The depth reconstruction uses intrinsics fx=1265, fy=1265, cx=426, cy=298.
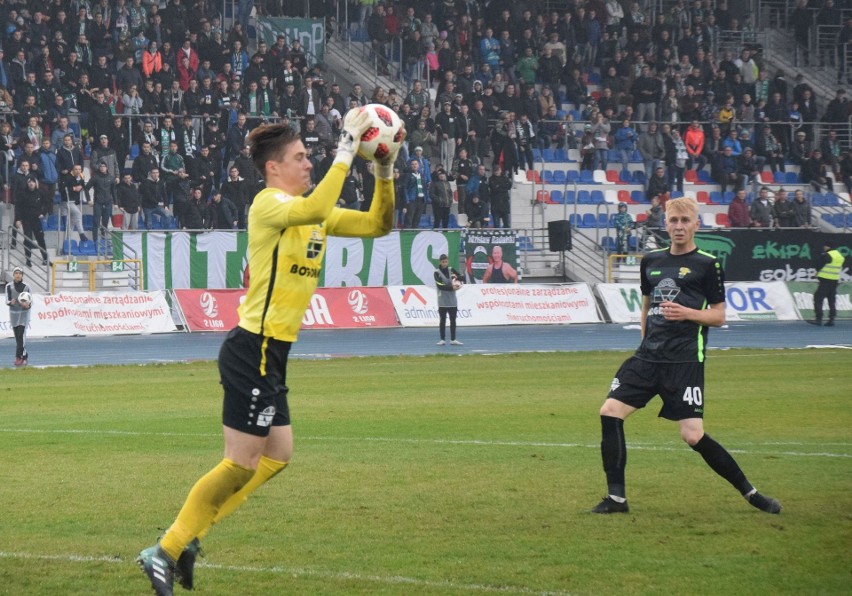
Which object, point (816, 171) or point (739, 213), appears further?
point (816, 171)

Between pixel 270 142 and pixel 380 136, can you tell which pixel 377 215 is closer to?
pixel 380 136

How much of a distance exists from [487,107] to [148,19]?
10526 mm

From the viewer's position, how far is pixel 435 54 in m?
41.6

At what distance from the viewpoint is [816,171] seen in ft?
139

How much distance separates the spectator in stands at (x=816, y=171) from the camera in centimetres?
4238

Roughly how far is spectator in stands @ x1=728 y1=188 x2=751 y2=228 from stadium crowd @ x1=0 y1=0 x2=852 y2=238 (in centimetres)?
192

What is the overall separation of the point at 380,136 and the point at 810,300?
32.3 m

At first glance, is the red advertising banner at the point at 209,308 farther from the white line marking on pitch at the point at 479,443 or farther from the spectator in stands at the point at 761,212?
the white line marking on pitch at the point at 479,443

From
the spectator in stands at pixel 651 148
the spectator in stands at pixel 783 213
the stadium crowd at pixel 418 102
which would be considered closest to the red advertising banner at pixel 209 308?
the stadium crowd at pixel 418 102

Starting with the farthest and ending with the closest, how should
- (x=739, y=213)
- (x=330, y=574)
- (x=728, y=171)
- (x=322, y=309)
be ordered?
(x=728, y=171) < (x=739, y=213) < (x=322, y=309) < (x=330, y=574)

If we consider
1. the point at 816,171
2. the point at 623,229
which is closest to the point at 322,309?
the point at 623,229

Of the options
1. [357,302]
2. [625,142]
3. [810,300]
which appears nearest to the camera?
[357,302]

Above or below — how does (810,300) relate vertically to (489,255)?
below

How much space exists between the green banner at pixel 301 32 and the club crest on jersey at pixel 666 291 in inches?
1333
